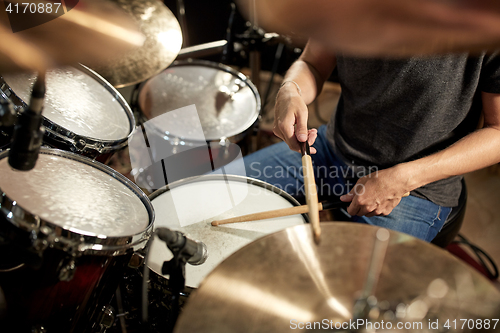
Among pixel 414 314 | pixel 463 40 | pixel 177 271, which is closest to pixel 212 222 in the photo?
pixel 177 271

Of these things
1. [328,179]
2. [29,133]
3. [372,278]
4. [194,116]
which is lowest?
[328,179]

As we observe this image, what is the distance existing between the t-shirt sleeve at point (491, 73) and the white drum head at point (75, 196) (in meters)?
0.86

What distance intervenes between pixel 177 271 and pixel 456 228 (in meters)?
0.89

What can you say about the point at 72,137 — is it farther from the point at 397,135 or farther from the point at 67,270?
the point at 397,135

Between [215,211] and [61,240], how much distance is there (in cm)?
42

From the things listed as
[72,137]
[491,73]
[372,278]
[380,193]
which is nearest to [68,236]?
[72,137]

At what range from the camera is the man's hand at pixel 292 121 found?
0.88 meters

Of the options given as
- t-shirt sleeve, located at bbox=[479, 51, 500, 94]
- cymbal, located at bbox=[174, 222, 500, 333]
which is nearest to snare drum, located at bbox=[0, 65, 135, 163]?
cymbal, located at bbox=[174, 222, 500, 333]

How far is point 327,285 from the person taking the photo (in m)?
0.49

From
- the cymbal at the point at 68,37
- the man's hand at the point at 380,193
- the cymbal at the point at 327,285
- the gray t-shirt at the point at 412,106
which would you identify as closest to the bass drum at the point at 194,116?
the cymbal at the point at 68,37

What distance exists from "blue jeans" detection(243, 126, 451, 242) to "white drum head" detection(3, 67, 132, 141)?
46 cm

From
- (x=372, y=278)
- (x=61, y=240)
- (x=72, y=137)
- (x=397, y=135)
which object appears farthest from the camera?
(x=397, y=135)

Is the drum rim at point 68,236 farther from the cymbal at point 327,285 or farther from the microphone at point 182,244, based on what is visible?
the cymbal at point 327,285

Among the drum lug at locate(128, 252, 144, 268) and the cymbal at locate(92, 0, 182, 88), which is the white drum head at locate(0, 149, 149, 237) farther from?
the cymbal at locate(92, 0, 182, 88)
